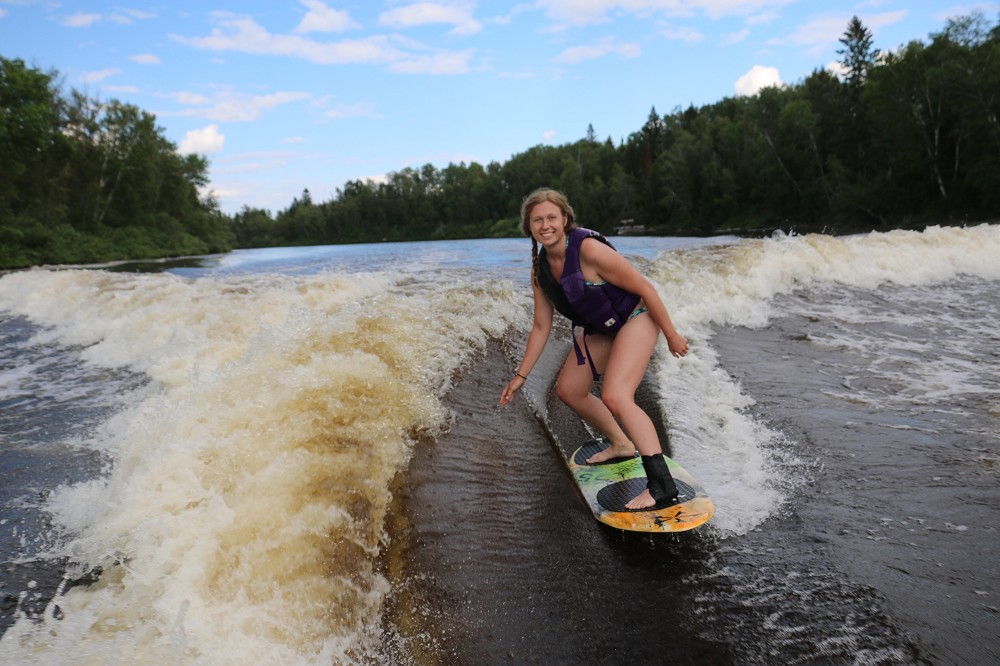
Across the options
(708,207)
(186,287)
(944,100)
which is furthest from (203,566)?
(708,207)

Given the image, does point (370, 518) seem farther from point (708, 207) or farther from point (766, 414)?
point (708, 207)

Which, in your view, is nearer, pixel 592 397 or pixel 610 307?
pixel 610 307

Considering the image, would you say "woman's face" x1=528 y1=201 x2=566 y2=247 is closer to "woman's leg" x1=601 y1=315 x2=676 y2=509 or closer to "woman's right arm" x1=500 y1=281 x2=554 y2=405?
"woman's right arm" x1=500 y1=281 x2=554 y2=405

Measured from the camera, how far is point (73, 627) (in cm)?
242

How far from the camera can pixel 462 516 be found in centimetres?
336

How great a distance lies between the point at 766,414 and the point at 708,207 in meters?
72.1

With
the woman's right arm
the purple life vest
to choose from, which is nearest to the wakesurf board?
the woman's right arm

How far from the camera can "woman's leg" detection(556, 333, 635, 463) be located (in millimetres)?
3912

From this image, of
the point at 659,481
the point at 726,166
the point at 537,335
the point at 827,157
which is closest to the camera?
the point at 659,481

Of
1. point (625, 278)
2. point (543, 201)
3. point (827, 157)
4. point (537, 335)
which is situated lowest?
point (537, 335)

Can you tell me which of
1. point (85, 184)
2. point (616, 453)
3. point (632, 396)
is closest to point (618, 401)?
point (632, 396)

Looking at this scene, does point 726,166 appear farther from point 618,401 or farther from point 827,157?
point 618,401

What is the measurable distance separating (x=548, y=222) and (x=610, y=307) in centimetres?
63

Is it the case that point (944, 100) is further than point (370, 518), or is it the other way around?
point (944, 100)
